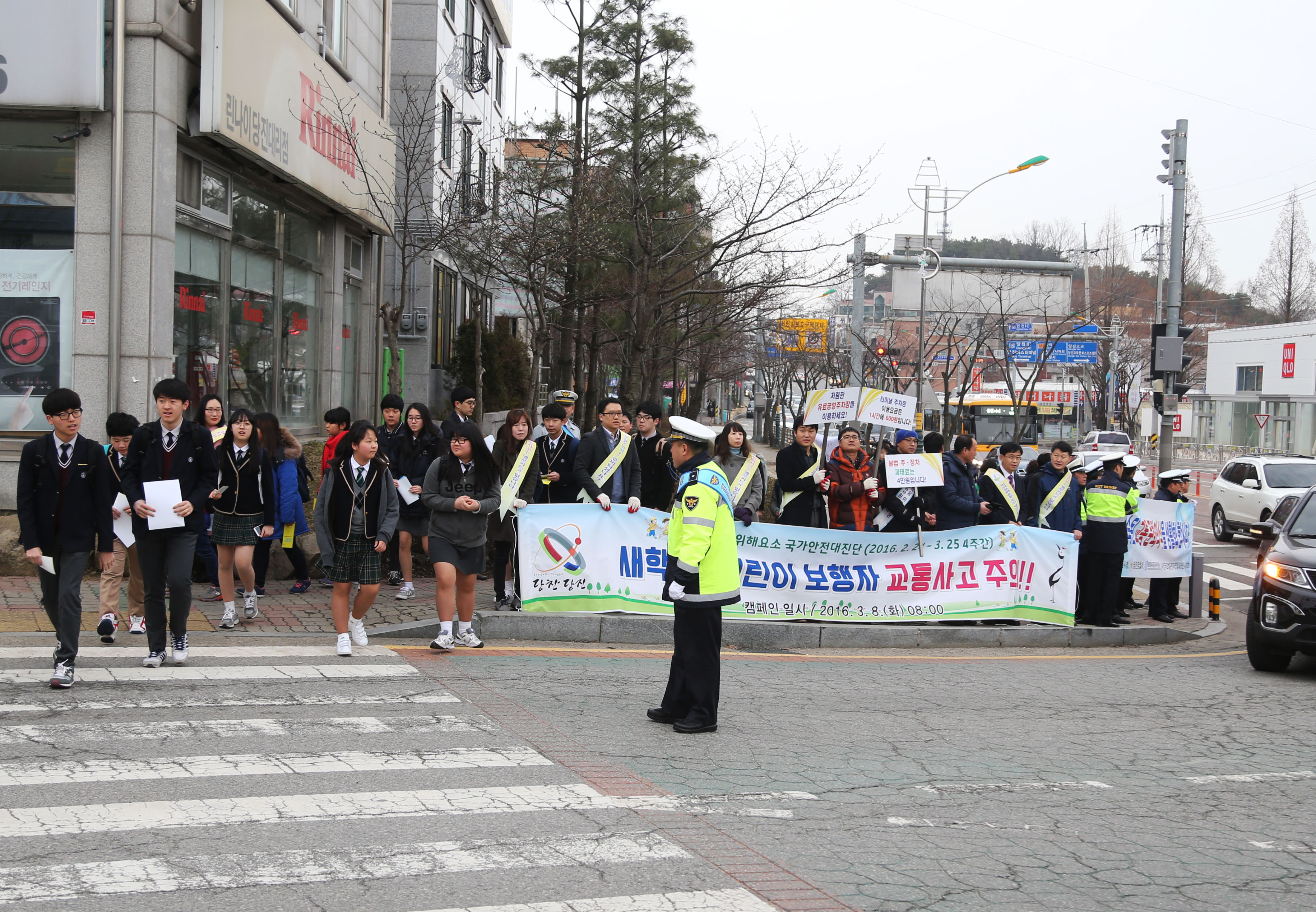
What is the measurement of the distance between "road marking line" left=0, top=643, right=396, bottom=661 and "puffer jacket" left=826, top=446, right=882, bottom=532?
15.9 feet

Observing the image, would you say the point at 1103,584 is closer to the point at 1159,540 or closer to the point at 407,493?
the point at 1159,540

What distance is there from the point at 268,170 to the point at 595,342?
32.5 ft

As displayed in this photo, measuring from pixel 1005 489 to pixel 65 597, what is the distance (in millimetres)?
8830

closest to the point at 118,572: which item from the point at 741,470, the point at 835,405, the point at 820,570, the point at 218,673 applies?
the point at 218,673

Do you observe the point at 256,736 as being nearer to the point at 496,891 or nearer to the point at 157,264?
the point at 496,891

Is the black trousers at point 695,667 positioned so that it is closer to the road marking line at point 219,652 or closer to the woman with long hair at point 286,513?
the road marking line at point 219,652

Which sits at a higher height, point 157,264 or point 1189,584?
point 157,264

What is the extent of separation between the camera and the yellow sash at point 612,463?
35.3ft

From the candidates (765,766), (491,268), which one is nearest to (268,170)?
(491,268)

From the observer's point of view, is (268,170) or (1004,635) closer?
(1004,635)

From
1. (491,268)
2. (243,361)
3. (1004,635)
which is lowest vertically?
(1004,635)

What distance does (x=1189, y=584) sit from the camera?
45.4ft

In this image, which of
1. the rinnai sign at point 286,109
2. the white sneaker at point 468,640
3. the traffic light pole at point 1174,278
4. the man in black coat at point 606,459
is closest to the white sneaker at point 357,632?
the white sneaker at point 468,640

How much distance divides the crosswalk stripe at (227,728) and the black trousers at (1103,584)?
25.7 ft
